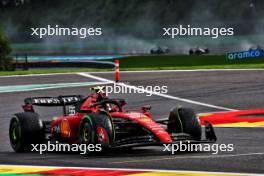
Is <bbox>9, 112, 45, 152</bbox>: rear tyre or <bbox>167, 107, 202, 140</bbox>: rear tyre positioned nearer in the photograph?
<bbox>167, 107, 202, 140</bbox>: rear tyre

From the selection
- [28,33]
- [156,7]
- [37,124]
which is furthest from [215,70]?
[28,33]

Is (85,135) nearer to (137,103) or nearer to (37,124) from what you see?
(37,124)

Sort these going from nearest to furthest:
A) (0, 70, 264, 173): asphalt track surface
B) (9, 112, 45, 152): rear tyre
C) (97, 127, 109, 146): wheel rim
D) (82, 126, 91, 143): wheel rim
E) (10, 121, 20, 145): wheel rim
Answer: (0, 70, 264, 173): asphalt track surface, (97, 127, 109, 146): wheel rim, (82, 126, 91, 143): wheel rim, (9, 112, 45, 152): rear tyre, (10, 121, 20, 145): wheel rim

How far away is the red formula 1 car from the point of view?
11.7 meters

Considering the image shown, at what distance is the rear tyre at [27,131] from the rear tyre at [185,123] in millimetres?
2117

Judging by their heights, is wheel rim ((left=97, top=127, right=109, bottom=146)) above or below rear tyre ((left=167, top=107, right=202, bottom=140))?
below

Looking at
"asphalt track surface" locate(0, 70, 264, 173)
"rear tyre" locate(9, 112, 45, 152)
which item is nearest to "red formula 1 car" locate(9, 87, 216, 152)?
"rear tyre" locate(9, 112, 45, 152)

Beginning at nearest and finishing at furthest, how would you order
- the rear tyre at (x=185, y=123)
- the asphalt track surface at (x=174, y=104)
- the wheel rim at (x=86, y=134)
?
the asphalt track surface at (x=174, y=104)
the wheel rim at (x=86, y=134)
the rear tyre at (x=185, y=123)

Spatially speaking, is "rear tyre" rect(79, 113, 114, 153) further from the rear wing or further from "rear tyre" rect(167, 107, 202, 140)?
the rear wing

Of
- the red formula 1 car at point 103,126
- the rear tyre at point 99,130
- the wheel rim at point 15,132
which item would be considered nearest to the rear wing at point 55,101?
the red formula 1 car at point 103,126

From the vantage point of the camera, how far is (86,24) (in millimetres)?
66562

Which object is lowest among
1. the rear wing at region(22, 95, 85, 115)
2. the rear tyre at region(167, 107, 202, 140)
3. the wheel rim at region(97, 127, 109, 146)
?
the wheel rim at region(97, 127, 109, 146)

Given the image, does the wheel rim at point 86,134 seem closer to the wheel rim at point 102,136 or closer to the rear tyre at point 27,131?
the wheel rim at point 102,136

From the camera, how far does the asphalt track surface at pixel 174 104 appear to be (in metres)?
10.7
